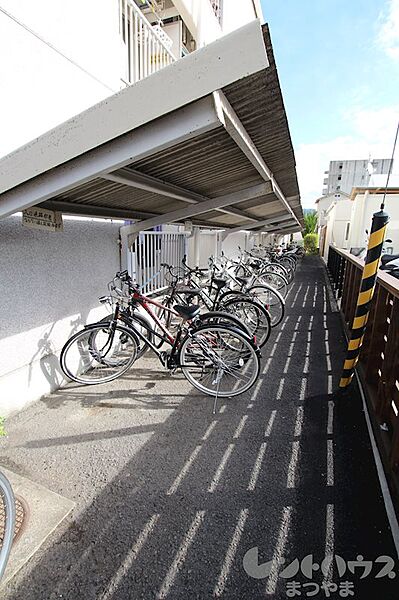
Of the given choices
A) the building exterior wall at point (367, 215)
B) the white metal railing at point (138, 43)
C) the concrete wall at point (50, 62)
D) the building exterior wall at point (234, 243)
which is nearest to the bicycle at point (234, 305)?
the concrete wall at point (50, 62)

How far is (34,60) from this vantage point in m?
2.71

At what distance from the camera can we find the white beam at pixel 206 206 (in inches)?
146

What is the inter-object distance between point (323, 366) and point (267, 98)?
10.6 ft

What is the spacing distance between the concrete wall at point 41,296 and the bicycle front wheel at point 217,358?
53.2 inches

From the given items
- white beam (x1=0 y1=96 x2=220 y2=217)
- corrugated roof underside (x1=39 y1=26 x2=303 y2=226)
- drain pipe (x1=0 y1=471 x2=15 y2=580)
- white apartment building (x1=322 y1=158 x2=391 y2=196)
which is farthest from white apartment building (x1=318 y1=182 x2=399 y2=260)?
white apartment building (x1=322 y1=158 x2=391 y2=196)

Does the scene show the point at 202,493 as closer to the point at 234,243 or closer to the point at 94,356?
the point at 94,356

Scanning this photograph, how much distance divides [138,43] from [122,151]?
13.5 feet

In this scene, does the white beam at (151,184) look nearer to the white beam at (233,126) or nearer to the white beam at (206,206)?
the white beam at (206,206)

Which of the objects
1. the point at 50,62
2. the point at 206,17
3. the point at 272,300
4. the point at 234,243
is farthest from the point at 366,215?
the point at 50,62

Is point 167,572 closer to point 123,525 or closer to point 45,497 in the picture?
point 123,525

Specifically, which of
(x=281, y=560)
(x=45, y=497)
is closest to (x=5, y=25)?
(x=45, y=497)

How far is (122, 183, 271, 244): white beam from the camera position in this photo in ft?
12.1

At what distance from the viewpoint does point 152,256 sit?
5.16m

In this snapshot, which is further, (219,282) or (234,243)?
(234,243)
